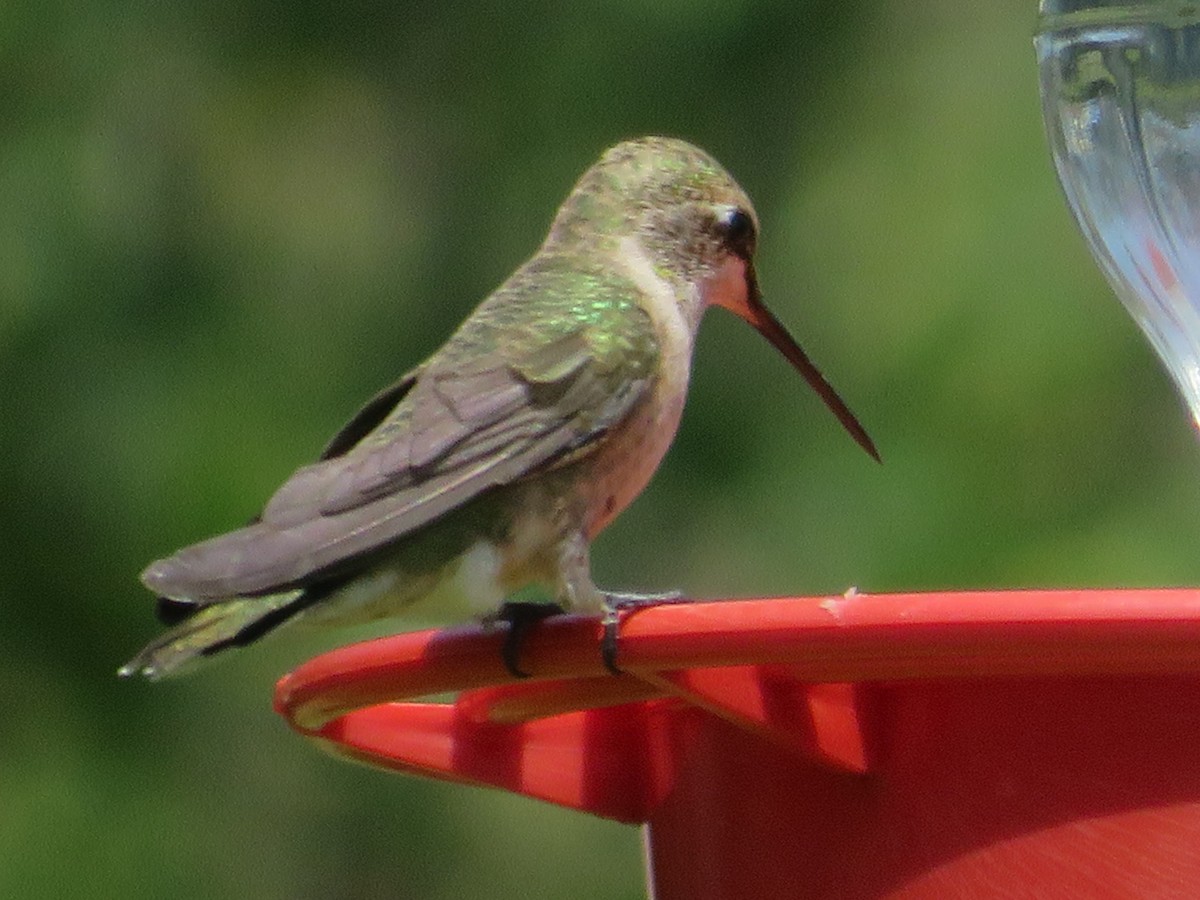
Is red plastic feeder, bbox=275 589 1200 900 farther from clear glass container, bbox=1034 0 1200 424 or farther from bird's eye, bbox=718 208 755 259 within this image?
clear glass container, bbox=1034 0 1200 424

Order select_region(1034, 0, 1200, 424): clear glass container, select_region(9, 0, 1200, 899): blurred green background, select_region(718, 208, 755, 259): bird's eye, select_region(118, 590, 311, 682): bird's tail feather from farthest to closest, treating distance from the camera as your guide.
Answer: select_region(9, 0, 1200, 899): blurred green background, select_region(1034, 0, 1200, 424): clear glass container, select_region(718, 208, 755, 259): bird's eye, select_region(118, 590, 311, 682): bird's tail feather

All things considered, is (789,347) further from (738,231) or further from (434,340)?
(434,340)

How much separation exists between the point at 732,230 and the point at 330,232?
214 cm

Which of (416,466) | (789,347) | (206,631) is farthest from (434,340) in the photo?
(206,631)

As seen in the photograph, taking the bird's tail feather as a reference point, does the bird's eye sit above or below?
above

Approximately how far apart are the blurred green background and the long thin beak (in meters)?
0.62

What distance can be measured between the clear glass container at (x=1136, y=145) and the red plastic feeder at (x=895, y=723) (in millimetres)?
1829

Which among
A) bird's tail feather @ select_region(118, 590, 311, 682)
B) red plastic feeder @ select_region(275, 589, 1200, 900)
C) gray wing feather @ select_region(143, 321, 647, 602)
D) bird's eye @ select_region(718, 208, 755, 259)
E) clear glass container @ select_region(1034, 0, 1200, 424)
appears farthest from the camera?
clear glass container @ select_region(1034, 0, 1200, 424)

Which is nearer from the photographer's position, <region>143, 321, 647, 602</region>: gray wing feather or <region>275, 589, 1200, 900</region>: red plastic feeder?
<region>275, 589, 1200, 900</region>: red plastic feeder

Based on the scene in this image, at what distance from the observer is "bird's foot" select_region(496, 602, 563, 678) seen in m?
2.20

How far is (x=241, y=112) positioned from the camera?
5.60 m

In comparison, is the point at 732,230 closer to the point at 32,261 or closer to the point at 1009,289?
the point at 1009,289

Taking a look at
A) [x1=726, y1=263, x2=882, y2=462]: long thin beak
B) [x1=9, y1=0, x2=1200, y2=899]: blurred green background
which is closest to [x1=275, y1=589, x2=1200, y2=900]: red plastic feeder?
[x1=726, y1=263, x2=882, y2=462]: long thin beak

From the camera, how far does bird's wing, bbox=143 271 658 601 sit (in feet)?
7.85
